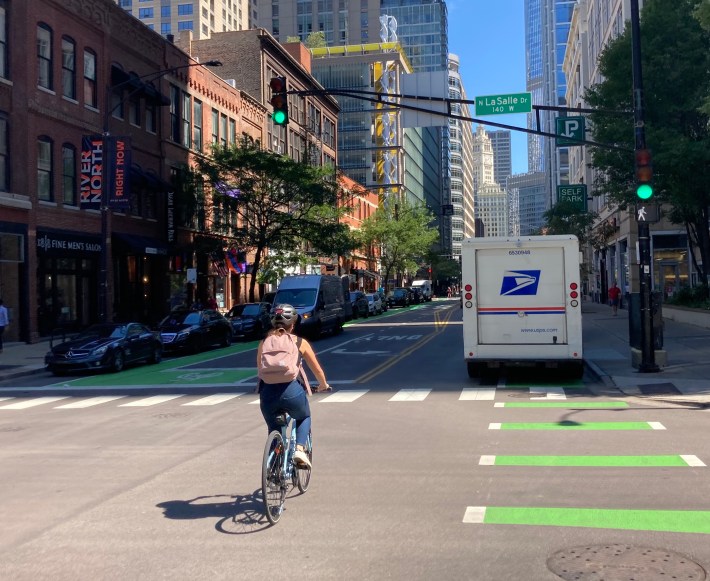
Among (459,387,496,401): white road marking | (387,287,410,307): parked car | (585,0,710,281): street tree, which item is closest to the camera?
(459,387,496,401): white road marking

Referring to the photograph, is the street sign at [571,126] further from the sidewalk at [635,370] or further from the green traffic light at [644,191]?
the sidewalk at [635,370]

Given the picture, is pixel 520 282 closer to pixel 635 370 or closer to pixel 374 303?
pixel 635 370

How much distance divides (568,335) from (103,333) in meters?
13.1

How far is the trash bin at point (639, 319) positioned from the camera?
16875 millimetres

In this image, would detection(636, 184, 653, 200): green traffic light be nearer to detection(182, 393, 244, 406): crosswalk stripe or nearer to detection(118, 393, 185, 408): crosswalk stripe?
detection(182, 393, 244, 406): crosswalk stripe

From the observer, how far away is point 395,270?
90500 millimetres

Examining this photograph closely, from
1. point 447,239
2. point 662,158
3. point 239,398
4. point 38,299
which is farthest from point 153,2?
point 239,398

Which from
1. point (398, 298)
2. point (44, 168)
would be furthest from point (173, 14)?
point (44, 168)

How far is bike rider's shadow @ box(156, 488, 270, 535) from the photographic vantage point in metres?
6.55

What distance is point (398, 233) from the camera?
80.5m

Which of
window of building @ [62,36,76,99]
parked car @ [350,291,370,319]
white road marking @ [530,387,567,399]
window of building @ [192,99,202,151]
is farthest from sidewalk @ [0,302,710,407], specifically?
parked car @ [350,291,370,319]

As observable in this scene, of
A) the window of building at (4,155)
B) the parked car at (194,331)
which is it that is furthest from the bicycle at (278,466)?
the window of building at (4,155)

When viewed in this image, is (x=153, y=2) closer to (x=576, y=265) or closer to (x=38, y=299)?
(x=38, y=299)

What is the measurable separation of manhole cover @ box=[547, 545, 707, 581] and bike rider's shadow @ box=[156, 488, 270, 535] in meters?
2.46
